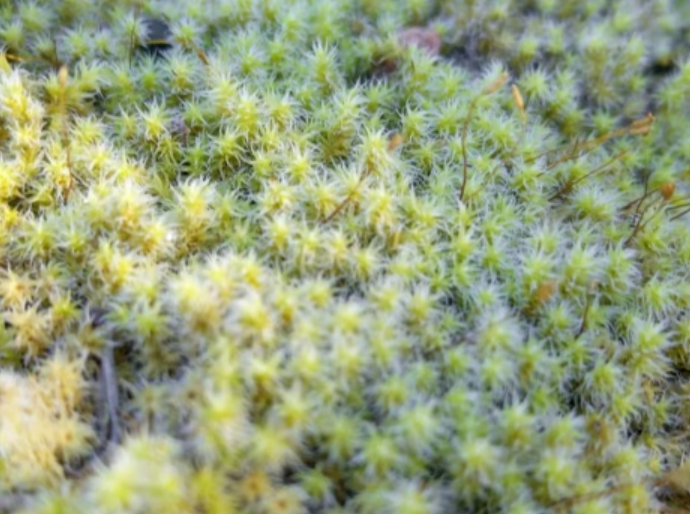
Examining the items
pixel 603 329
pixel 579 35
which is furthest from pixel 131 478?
pixel 579 35

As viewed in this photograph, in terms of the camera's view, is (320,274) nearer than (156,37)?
Yes

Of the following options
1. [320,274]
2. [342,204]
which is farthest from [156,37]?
[320,274]

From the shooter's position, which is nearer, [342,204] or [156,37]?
[342,204]

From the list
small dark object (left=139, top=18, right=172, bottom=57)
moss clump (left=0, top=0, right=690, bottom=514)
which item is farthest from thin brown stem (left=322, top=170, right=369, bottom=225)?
small dark object (left=139, top=18, right=172, bottom=57)

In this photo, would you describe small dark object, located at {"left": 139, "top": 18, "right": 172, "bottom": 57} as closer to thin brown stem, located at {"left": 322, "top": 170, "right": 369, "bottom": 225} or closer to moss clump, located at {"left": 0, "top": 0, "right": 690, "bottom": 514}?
moss clump, located at {"left": 0, "top": 0, "right": 690, "bottom": 514}

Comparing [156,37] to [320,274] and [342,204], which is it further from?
[320,274]

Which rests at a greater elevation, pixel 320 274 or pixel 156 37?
pixel 156 37
